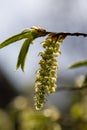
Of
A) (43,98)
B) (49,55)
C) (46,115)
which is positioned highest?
(49,55)

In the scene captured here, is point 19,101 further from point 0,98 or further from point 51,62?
point 0,98

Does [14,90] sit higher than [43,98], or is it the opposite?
[43,98]

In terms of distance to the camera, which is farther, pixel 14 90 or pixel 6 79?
pixel 6 79

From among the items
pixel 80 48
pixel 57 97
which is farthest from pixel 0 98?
pixel 80 48

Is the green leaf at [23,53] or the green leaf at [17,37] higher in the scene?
the green leaf at [17,37]

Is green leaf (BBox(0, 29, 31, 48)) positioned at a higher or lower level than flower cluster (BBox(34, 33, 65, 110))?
higher

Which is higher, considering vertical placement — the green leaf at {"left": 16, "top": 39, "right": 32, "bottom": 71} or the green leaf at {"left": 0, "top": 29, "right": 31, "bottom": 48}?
the green leaf at {"left": 0, "top": 29, "right": 31, "bottom": 48}

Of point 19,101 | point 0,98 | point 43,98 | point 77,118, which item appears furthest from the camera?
point 0,98

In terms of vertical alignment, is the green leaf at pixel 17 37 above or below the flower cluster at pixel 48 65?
above
